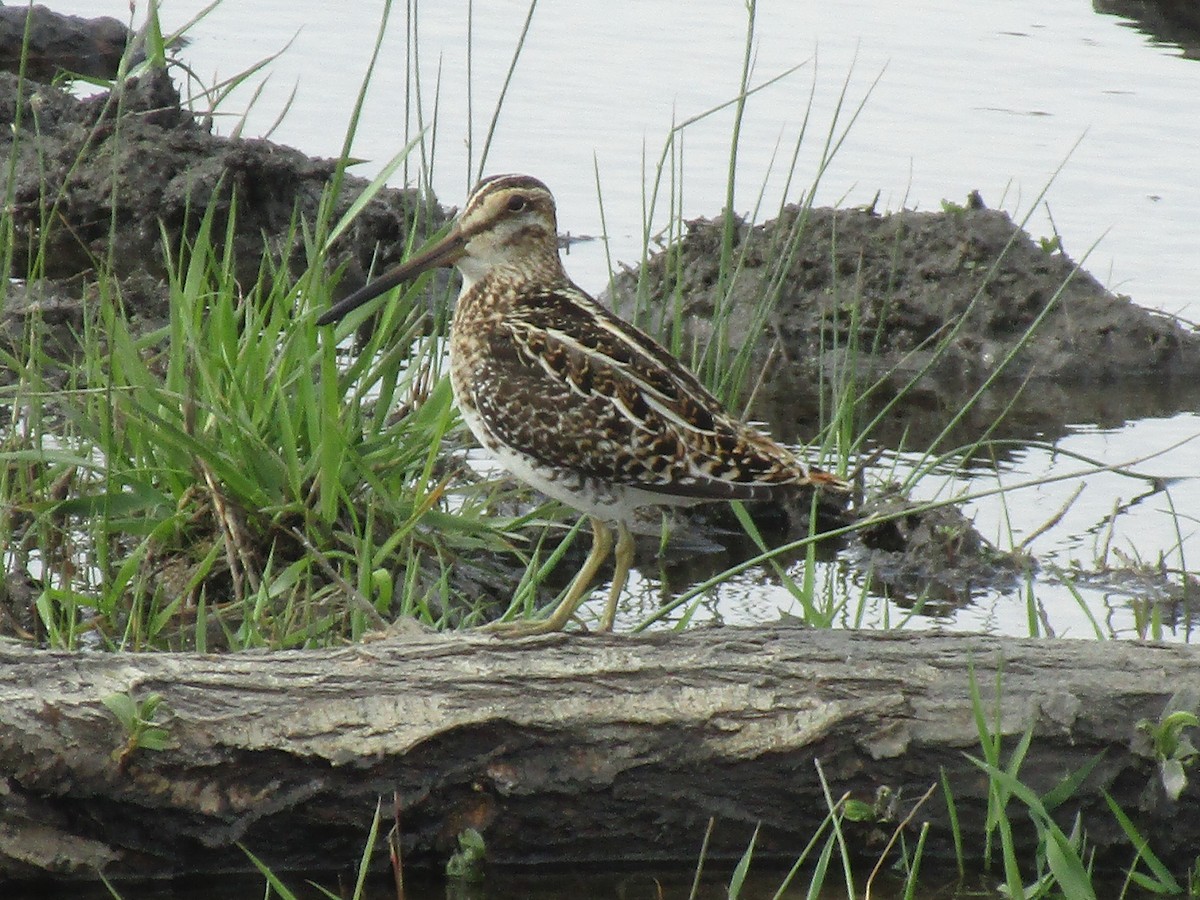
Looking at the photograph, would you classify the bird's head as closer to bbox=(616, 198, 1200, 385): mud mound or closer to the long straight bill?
the long straight bill

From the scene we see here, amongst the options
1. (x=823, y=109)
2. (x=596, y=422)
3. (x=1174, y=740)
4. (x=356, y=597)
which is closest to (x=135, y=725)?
(x=356, y=597)

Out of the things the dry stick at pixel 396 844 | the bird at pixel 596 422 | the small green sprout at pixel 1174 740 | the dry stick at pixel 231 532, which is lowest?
the dry stick at pixel 396 844

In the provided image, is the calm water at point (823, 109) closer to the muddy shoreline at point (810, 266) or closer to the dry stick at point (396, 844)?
the muddy shoreline at point (810, 266)

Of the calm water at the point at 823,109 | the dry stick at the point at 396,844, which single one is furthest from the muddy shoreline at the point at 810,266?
the dry stick at the point at 396,844

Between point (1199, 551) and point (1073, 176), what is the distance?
3.81 metres

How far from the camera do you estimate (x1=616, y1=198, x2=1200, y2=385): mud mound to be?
7.97 meters

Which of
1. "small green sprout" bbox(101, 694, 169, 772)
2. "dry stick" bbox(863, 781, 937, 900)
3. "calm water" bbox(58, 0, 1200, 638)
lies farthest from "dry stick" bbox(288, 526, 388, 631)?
"calm water" bbox(58, 0, 1200, 638)

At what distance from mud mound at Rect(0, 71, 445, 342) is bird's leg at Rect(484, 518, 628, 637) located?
2914 millimetres

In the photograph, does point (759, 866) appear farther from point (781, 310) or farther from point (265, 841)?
point (781, 310)

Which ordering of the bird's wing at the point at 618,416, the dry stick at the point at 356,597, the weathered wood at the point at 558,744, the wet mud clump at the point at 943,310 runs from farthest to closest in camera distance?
1. the wet mud clump at the point at 943,310
2. the bird's wing at the point at 618,416
3. the dry stick at the point at 356,597
4. the weathered wood at the point at 558,744

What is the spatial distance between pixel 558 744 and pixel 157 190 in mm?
4607

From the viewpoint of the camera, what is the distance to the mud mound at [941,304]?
7969mm

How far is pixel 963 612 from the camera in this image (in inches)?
226

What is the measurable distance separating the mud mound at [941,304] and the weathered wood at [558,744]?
13.1 feet
